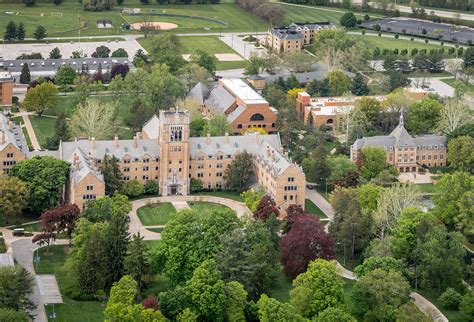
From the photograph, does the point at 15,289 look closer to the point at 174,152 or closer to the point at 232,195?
the point at 174,152

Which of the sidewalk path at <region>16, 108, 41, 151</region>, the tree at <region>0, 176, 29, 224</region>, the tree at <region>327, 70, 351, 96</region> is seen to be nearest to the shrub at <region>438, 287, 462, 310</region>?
the tree at <region>0, 176, 29, 224</region>

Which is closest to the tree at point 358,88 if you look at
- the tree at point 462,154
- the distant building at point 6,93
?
the tree at point 462,154

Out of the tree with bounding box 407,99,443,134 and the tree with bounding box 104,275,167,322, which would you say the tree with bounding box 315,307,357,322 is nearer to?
the tree with bounding box 104,275,167,322

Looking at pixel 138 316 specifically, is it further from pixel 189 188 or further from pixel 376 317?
pixel 189 188

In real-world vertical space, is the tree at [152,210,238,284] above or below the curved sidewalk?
above

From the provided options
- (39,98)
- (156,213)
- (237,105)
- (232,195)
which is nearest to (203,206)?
(232,195)

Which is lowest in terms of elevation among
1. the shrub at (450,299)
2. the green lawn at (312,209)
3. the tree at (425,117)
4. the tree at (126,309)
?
the green lawn at (312,209)

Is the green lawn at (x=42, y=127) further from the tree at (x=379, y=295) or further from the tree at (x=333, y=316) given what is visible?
the tree at (x=333, y=316)
